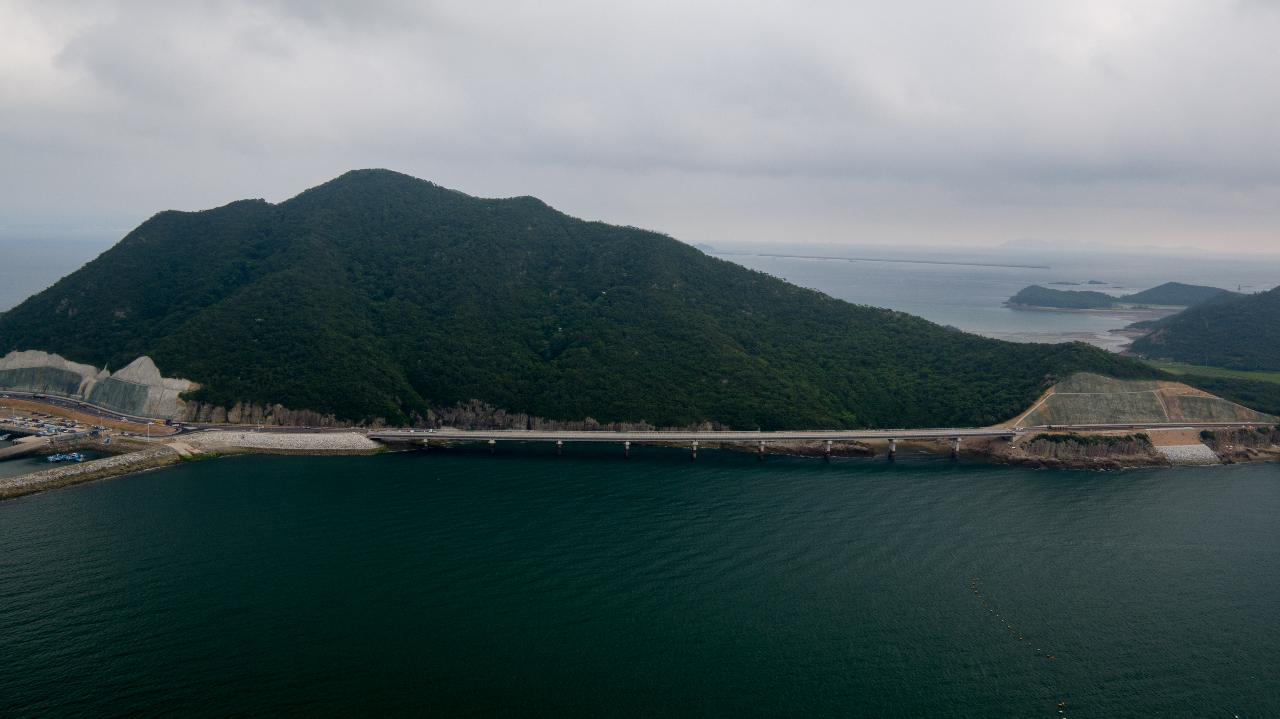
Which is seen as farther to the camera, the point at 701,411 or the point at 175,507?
the point at 701,411

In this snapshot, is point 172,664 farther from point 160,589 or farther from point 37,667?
point 160,589

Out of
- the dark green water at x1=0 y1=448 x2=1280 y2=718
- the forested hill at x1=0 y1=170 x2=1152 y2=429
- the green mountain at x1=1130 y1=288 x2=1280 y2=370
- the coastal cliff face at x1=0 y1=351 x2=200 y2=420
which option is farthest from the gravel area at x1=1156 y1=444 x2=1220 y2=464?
the coastal cliff face at x1=0 y1=351 x2=200 y2=420

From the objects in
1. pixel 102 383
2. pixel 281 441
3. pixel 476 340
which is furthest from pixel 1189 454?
pixel 102 383

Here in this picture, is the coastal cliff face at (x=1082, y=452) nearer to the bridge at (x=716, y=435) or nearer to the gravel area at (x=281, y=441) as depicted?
the bridge at (x=716, y=435)

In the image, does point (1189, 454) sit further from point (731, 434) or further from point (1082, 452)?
point (731, 434)

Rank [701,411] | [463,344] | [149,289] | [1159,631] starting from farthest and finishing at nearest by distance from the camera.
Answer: [149,289], [463,344], [701,411], [1159,631]

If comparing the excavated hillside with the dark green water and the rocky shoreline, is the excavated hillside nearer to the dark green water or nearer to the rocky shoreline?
the rocky shoreline

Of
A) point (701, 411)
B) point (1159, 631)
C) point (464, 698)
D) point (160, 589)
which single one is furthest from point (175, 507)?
point (1159, 631)
